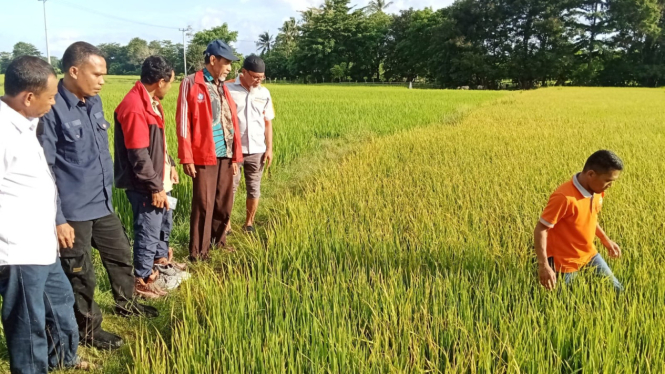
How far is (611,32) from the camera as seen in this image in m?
38.6

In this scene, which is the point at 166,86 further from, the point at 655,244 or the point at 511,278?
the point at 655,244

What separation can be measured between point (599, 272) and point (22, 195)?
2437 mm

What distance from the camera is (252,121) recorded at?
3.63m

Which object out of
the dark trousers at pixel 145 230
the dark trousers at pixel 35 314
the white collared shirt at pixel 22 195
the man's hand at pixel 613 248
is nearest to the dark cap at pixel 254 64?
the dark trousers at pixel 145 230

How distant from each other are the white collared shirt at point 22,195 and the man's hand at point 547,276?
6.51 feet

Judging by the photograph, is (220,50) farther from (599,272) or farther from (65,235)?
(599,272)

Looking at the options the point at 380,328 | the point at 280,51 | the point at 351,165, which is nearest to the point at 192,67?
the point at 280,51

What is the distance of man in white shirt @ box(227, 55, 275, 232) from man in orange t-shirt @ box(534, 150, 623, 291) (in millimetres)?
2172

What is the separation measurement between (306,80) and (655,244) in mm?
49509

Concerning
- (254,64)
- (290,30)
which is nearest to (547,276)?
(254,64)

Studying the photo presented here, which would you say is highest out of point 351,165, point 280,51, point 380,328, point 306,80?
point 280,51

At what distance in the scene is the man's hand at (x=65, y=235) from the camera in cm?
187

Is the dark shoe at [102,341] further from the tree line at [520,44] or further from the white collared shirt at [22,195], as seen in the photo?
the tree line at [520,44]

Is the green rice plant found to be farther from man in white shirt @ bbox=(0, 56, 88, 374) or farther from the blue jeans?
man in white shirt @ bbox=(0, 56, 88, 374)
